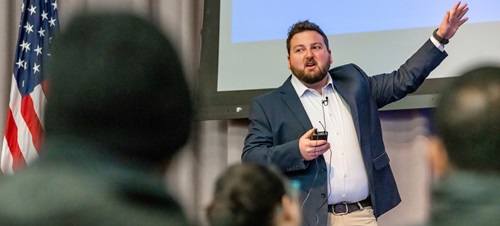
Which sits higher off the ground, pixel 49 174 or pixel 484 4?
pixel 484 4

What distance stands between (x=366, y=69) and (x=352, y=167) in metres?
0.81

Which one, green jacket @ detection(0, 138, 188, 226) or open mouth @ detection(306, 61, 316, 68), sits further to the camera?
open mouth @ detection(306, 61, 316, 68)

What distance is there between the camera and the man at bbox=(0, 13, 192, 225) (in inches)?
28.8

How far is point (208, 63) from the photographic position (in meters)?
3.88

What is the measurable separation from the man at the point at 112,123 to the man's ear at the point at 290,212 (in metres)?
0.42

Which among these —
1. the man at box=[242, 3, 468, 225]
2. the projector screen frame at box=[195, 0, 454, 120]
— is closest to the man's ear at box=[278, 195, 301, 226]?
the man at box=[242, 3, 468, 225]

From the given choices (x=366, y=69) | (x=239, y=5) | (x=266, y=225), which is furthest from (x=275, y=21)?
(x=266, y=225)

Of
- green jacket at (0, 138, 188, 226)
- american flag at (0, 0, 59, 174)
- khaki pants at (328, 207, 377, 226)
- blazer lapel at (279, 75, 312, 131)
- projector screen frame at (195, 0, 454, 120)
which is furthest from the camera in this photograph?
american flag at (0, 0, 59, 174)

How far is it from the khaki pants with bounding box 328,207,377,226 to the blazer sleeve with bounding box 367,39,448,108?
1.70 ft

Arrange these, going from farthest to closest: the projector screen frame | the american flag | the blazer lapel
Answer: the american flag < the projector screen frame < the blazer lapel

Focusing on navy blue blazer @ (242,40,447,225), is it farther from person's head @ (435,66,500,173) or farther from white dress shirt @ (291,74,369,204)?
person's head @ (435,66,500,173)

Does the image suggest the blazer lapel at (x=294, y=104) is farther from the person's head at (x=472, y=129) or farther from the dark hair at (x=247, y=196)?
the person's head at (x=472, y=129)

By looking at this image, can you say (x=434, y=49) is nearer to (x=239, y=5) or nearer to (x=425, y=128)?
(x=425, y=128)

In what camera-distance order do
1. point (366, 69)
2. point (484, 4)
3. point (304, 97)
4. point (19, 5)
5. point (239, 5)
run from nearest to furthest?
point (304, 97) → point (484, 4) → point (366, 69) → point (239, 5) → point (19, 5)
